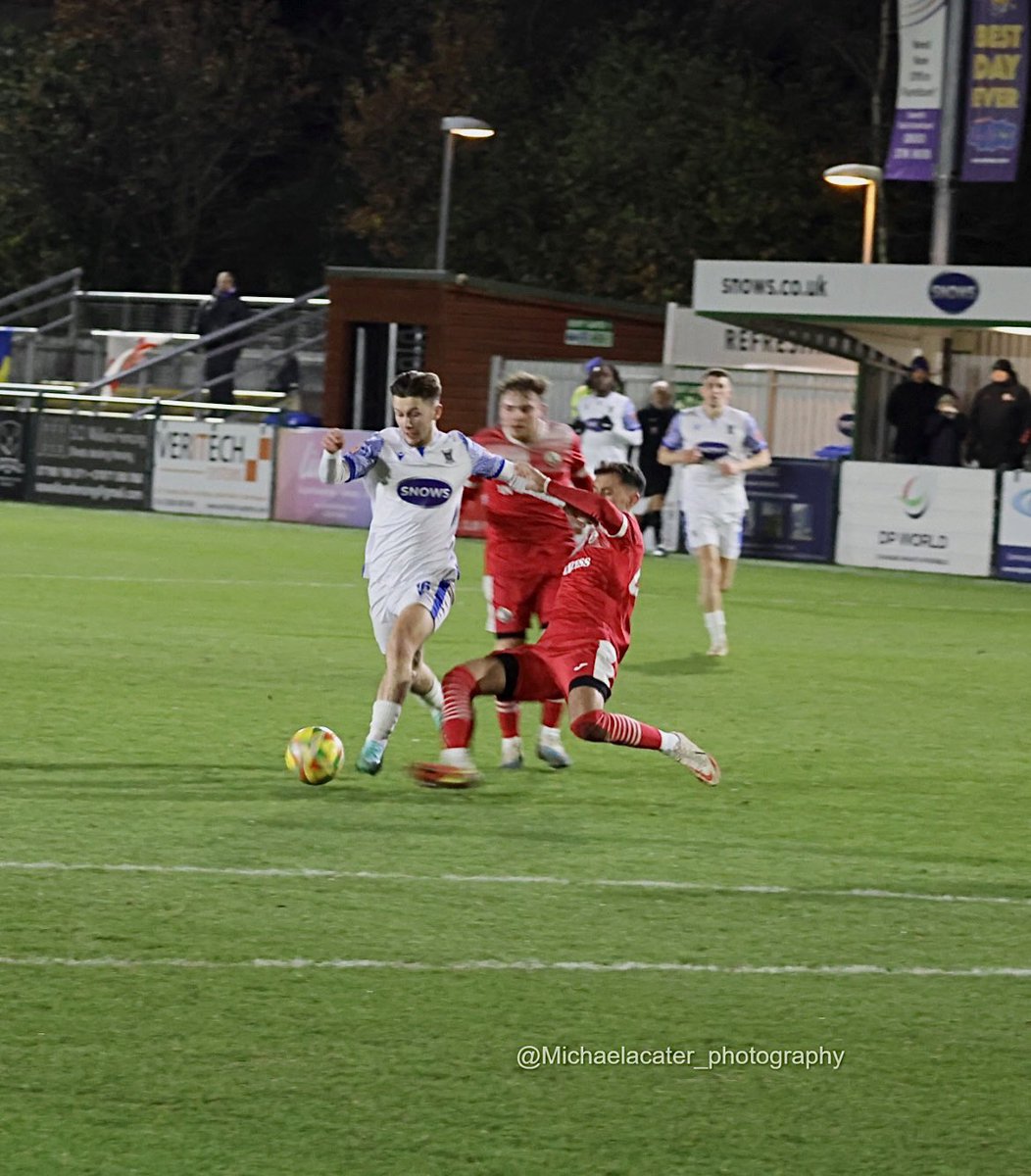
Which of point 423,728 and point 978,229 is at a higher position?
point 978,229

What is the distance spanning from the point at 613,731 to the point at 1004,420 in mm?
17353

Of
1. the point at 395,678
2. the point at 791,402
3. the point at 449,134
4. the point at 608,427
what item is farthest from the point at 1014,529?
the point at 395,678

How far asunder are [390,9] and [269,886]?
141 feet

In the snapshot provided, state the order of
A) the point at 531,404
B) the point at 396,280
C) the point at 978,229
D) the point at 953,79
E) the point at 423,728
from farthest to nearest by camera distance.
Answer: the point at 978,229 → the point at 396,280 → the point at 953,79 → the point at 423,728 → the point at 531,404

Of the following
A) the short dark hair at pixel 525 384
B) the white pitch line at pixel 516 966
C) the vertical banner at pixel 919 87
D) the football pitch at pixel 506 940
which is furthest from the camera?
the vertical banner at pixel 919 87

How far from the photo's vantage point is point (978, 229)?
134 feet

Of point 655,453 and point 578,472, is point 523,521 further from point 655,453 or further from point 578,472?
point 655,453

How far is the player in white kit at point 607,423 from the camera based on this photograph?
2391 centimetres

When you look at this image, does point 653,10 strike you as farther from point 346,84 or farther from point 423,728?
point 423,728

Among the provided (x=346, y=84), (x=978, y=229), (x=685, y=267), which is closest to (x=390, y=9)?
(x=346, y=84)

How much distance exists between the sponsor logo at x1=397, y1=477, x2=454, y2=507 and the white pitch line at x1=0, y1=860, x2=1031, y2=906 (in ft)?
8.71

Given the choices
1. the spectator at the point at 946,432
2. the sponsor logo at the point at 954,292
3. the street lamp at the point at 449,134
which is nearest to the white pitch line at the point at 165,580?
the spectator at the point at 946,432

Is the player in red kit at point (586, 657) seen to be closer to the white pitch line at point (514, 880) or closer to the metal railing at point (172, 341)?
the white pitch line at point (514, 880)

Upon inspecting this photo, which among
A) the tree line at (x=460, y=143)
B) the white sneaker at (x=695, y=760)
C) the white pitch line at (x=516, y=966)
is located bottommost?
the white pitch line at (x=516, y=966)
